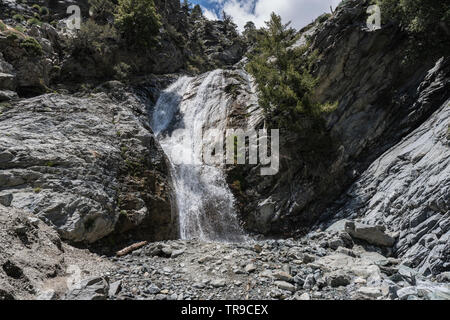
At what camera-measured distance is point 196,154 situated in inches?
782

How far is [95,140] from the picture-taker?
1393cm

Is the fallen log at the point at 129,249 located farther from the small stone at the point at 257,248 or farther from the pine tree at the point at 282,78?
the pine tree at the point at 282,78

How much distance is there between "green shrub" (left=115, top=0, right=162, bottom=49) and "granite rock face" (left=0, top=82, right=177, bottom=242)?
16987 mm

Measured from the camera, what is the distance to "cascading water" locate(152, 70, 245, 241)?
15.4 meters

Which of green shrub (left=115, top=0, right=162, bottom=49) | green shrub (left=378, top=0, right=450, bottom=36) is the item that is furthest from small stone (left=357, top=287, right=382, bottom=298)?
green shrub (left=115, top=0, right=162, bottom=49)

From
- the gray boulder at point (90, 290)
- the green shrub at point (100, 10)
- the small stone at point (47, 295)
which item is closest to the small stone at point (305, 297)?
the gray boulder at point (90, 290)

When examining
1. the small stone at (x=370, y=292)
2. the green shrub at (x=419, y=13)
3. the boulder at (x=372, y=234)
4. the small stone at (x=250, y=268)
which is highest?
the green shrub at (x=419, y=13)

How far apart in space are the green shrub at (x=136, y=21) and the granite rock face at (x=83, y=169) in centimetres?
1699

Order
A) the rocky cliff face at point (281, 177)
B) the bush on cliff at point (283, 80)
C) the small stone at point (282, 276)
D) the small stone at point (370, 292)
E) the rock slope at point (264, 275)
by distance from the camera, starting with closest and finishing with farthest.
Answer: the small stone at point (370, 292) < the rock slope at point (264, 275) < the small stone at point (282, 276) < the rocky cliff face at point (281, 177) < the bush on cliff at point (283, 80)

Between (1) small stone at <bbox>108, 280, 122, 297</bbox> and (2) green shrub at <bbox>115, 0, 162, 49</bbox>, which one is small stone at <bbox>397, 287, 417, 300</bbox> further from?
(2) green shrub at <bbox>115, 0, 162, 49</bbox>

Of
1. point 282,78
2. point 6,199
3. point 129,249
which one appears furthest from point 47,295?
point 282,78

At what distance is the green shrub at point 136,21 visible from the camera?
30109 mm

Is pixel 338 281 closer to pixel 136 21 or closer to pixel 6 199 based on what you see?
pixel 6 199
